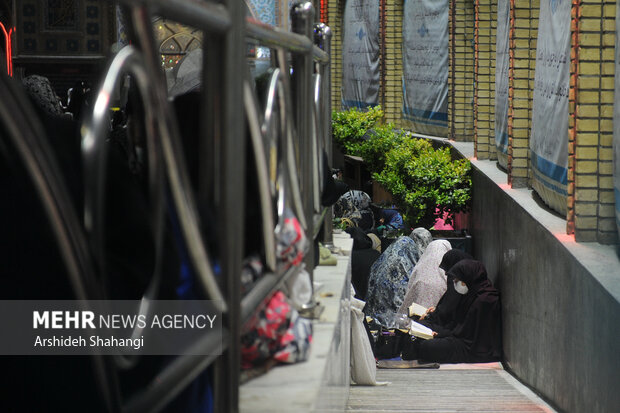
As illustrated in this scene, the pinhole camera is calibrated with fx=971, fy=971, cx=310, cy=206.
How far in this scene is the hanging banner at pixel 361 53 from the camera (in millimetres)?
19359

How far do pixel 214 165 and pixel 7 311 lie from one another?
0.47 meters

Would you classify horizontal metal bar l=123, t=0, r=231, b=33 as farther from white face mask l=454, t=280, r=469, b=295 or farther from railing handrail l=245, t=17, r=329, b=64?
white face mask l=454, t=280, r=469, b=295

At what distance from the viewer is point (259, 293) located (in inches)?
84.6

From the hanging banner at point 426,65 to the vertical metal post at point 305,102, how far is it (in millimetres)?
12554

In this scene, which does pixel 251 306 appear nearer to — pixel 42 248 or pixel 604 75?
pixel 42 248

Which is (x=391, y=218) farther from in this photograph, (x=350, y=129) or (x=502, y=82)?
(x=350, y=129)

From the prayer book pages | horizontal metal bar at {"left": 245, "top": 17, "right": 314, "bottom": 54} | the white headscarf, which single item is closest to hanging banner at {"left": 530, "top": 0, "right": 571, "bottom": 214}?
the prayer book pages

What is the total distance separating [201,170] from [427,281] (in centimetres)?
815

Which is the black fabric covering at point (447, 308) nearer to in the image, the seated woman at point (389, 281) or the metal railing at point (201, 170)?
the seated woman at point (389, 281)

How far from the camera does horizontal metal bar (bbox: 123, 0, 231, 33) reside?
4.59 ft

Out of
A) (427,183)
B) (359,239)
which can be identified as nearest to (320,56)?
(359,239)

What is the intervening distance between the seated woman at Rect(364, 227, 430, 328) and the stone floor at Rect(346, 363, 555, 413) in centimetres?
124

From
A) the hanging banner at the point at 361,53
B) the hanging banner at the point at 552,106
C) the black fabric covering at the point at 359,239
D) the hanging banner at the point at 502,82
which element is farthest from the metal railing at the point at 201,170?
the hanging banner at the point at 361,53

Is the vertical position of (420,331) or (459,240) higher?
(459,240)
